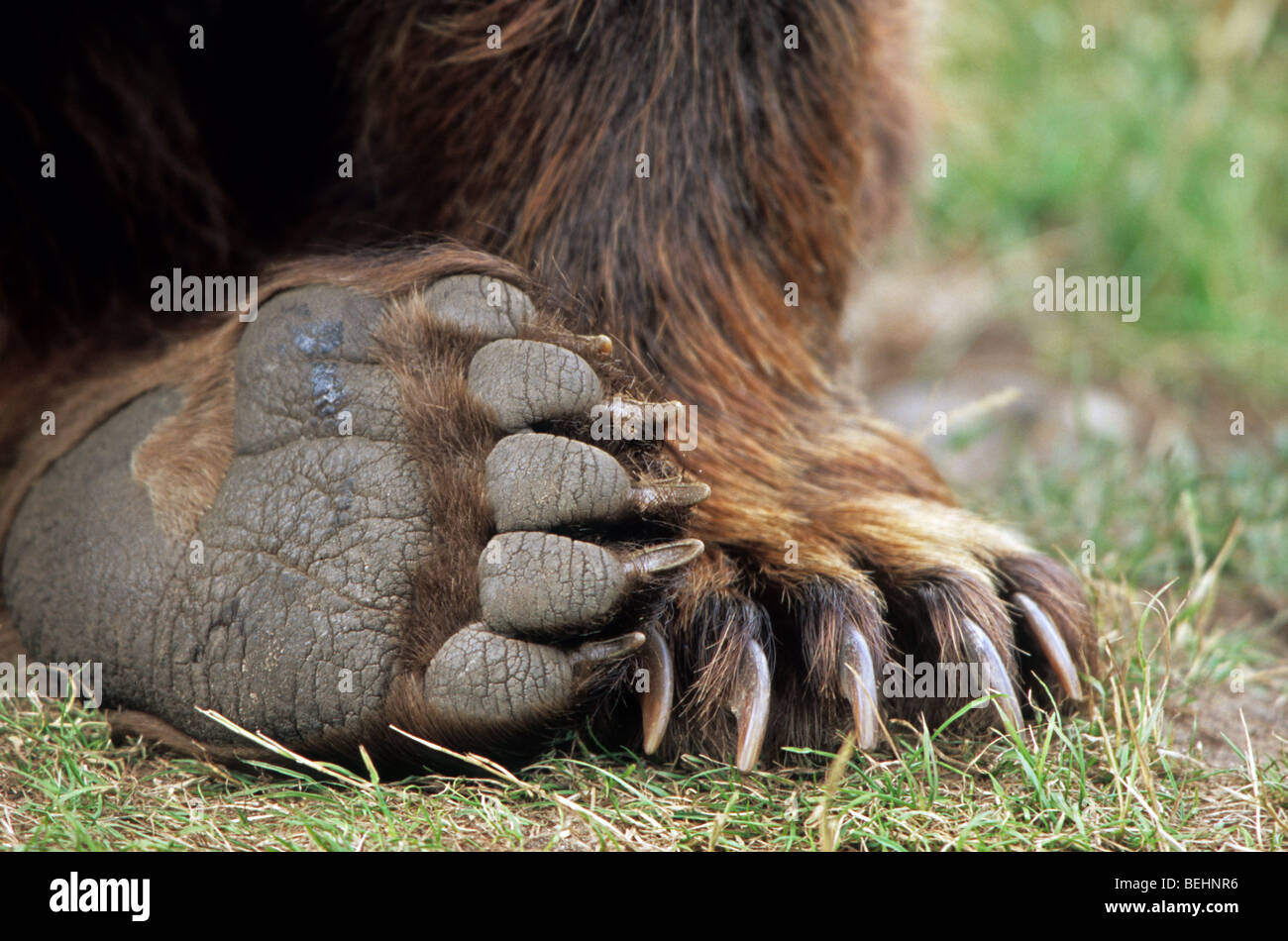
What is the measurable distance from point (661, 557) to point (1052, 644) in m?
0.61

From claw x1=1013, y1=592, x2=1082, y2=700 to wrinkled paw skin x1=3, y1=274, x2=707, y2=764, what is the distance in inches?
21.4

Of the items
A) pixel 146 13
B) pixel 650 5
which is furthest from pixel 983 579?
pixel 146 13

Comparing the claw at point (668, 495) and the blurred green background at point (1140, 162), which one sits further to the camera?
the blurred green background at point (1140, 162)

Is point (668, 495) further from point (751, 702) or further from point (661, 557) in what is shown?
point (751, 702)

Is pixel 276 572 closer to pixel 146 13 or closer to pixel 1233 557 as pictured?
pixel 146 13

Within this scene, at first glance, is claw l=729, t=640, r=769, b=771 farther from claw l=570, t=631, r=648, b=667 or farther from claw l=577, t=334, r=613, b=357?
claw l=577, t=334, r=613, b=357

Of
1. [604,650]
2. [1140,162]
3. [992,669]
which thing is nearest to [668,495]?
[604,650]

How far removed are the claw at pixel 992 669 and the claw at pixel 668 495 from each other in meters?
0.42

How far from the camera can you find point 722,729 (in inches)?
70.1

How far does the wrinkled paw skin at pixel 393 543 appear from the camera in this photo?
1.60m

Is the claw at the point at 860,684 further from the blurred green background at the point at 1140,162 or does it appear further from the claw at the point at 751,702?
the blurred green background at the point at 1140,162

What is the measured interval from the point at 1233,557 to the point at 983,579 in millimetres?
1162

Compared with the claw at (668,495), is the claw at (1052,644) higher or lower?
lower

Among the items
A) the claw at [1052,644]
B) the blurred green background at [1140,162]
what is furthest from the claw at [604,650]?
the blurred green background at [1140,162]
